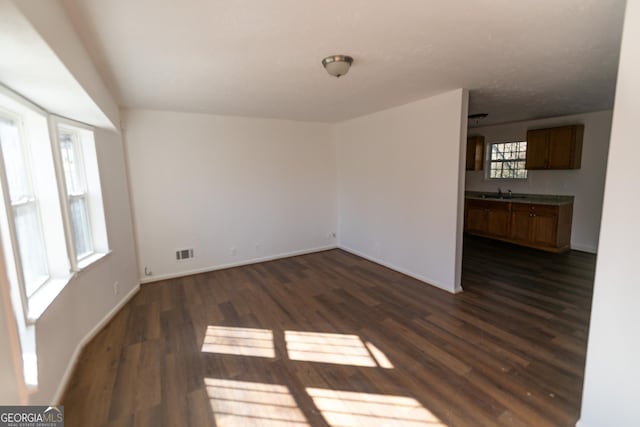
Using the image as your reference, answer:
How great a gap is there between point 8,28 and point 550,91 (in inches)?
187

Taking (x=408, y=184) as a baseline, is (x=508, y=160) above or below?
above

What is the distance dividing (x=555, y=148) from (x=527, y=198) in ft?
3.50

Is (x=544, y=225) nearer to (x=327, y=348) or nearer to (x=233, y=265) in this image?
(x=327, y=348)

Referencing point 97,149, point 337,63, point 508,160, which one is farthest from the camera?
point 508,160

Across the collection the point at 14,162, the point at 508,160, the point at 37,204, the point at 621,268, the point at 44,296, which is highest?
the point at 508,160

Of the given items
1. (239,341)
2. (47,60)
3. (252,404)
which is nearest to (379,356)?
(252,404)

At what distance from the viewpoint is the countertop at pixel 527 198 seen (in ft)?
17.1

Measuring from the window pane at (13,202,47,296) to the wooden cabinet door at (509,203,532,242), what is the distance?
23.1ft

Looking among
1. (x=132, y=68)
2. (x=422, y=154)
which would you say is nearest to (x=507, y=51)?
(x=422, y=154)

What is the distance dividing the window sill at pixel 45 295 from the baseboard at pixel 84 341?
62 cm

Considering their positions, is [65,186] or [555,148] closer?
[65,186]

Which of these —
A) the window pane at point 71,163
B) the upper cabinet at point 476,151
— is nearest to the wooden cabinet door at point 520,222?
the upper cabinet at point 476,151

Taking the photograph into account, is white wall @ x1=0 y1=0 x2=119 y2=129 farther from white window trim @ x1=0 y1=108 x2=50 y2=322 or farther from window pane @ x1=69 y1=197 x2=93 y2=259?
window pane @ x1=69 y1=197 x2=93 y2=259

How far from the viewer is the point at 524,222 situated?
5.50 m
